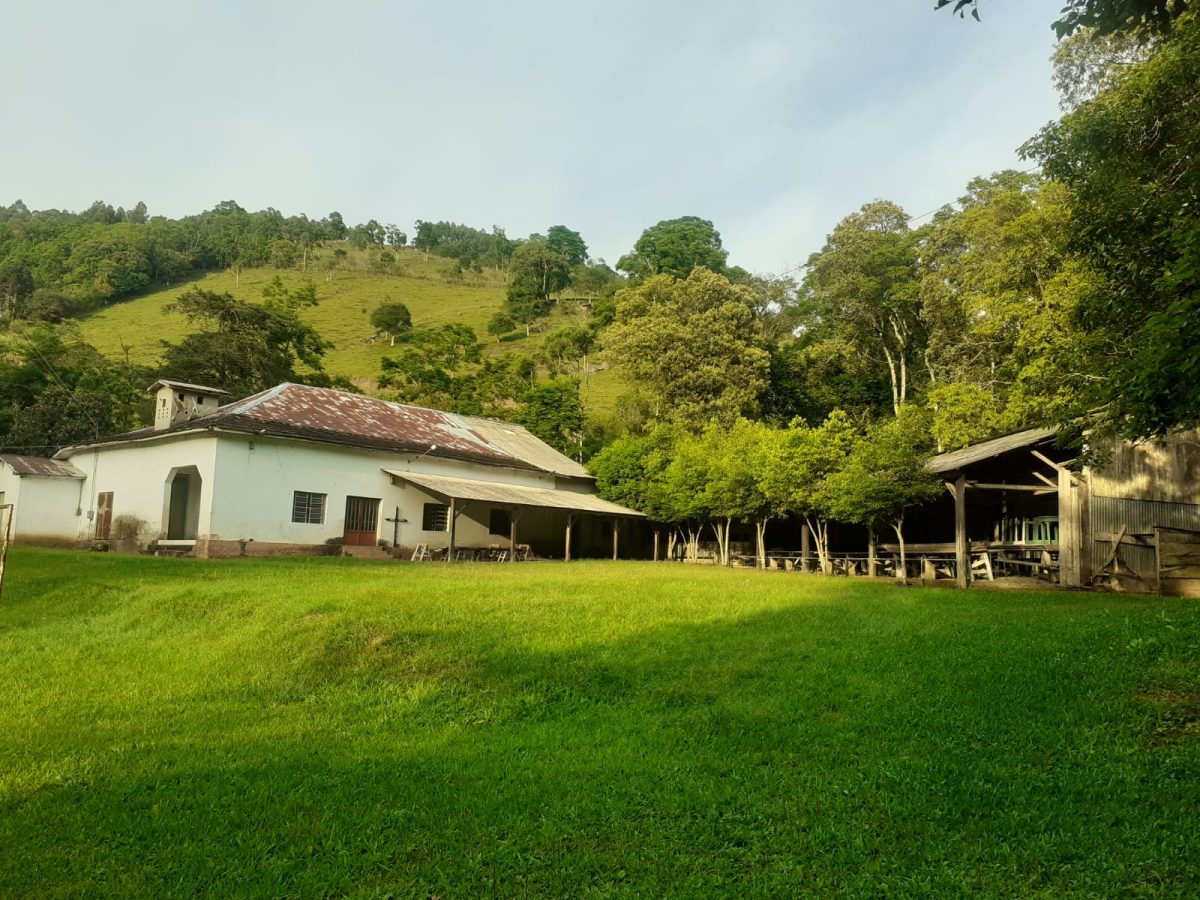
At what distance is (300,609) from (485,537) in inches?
665

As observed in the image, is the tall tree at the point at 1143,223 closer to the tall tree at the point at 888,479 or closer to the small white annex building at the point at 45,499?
the tall tree at the point at 888,479

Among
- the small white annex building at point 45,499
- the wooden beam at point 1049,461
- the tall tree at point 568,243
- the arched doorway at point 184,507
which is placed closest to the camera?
the wooden beam at point 1049,461

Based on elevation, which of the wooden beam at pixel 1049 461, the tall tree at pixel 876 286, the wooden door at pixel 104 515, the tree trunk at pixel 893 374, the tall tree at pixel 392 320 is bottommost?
the wooden door at pixel 104 515

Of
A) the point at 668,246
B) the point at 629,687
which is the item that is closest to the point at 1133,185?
the point at 629,687

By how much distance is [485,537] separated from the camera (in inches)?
1126

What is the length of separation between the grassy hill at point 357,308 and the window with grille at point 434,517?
3155cm

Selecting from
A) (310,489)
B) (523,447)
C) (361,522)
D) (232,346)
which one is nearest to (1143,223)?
(310,489)

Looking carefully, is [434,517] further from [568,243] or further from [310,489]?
[568,243]

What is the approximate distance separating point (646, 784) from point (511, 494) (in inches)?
835

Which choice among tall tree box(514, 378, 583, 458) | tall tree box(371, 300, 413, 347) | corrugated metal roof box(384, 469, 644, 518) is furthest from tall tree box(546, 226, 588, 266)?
corrugated metal roof box(384, 469, 644, 518)

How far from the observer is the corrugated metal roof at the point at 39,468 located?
82.9 feet

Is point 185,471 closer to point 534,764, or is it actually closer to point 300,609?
point 300,609

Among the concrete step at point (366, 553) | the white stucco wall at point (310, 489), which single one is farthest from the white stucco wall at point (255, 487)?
the concrete step at point (366, 553)

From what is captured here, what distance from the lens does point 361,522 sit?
24594 millimetres
